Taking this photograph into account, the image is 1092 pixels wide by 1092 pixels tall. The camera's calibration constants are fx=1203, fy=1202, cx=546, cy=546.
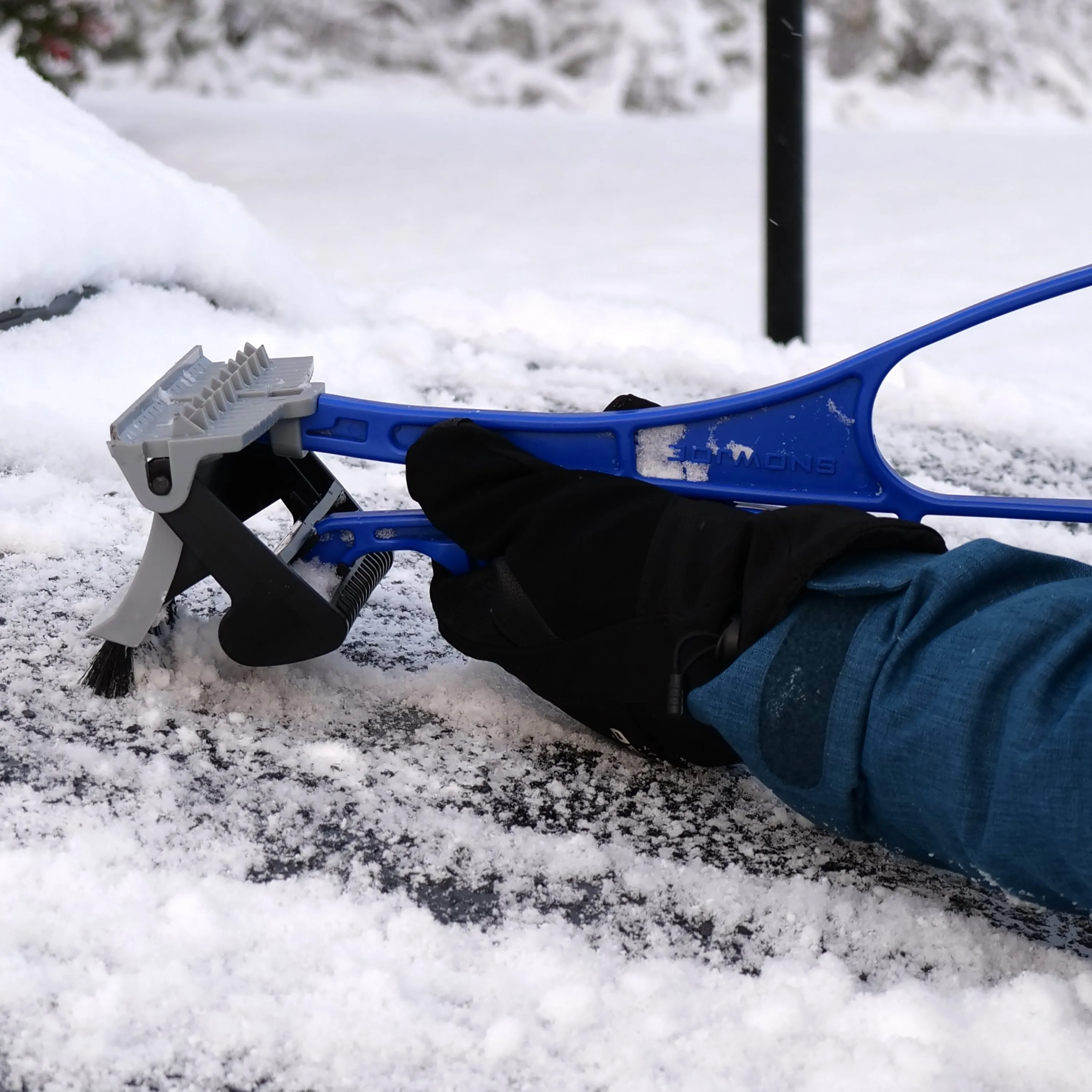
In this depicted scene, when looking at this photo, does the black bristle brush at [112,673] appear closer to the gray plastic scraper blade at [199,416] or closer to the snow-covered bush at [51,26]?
the gray plastic scraper blade at [199,416]

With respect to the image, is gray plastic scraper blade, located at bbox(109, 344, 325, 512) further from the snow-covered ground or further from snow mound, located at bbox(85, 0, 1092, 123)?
snow mound, located at bbox(85, 0, 1092, 123)

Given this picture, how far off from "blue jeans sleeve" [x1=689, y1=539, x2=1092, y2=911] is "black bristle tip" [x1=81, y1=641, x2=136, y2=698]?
48cm

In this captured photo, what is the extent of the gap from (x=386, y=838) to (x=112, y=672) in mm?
300

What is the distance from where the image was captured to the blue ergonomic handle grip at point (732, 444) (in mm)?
952

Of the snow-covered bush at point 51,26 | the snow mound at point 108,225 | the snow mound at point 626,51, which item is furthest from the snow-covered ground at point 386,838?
the snow mound at point 626,51

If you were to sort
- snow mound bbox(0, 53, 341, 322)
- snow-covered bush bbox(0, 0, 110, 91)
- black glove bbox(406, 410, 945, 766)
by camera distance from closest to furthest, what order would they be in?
black glove bbox(406, 410, 945, 766), snow mound bbox(0, 53, 341, 322), snow-covered bush bbox(0, 0, 110, 91)

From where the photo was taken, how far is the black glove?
33.0 inches

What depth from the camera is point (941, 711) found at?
28.5 inches

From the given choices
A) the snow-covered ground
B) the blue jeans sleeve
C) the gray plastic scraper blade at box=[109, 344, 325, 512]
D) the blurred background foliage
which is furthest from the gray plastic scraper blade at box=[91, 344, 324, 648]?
the blurred background foliage

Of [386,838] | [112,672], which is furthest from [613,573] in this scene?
[112,672]

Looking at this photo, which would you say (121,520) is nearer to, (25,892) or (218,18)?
(25,892)

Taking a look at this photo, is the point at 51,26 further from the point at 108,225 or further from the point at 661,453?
the point at 661,453

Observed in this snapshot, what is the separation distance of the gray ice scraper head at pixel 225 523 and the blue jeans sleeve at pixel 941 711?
0.33m

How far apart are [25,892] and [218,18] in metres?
7.74
